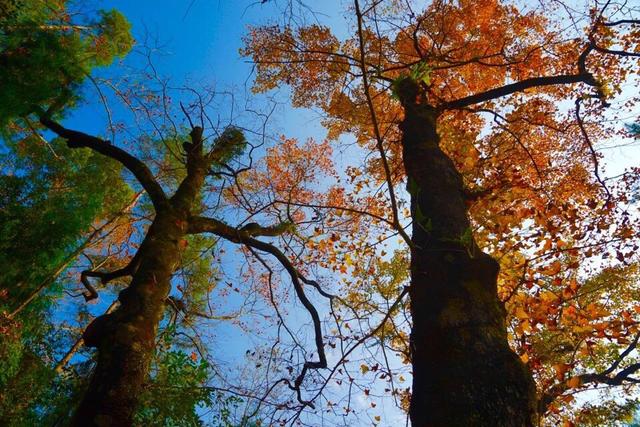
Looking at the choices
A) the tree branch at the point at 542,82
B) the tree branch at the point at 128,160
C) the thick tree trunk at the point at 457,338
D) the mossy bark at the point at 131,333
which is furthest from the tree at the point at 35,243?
the tree branch at the point at 542,82

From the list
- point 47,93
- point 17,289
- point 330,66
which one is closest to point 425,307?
point 330,66

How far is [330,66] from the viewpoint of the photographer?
656 centimetres

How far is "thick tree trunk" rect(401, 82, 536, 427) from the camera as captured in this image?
144 centimetres

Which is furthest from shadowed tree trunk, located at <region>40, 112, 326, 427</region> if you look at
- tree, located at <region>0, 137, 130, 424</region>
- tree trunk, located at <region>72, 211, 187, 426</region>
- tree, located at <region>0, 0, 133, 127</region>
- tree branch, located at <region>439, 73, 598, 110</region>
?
tree, located at <region>0, 137, 130, 424</region>

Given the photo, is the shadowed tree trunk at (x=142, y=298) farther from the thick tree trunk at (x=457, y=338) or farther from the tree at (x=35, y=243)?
the tree at (x=35, y=243)

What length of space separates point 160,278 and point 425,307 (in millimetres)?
2420

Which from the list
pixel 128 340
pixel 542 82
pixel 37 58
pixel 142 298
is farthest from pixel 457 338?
pixel 37 58

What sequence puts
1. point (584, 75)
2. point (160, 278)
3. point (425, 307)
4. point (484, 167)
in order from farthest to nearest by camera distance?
point (484, 167), point (584, 75), point (160, 278), point (425, 307)

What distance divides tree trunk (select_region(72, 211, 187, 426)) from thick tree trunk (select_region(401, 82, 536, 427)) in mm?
1812

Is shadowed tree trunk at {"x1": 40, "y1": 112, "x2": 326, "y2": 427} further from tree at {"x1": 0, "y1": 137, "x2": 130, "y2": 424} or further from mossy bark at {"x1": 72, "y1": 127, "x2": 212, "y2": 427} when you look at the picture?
tree at {"x1": 0, "y1": 137, "x2": 130, "y2": 424}

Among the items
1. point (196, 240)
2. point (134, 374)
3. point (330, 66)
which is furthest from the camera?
point (196, 240)

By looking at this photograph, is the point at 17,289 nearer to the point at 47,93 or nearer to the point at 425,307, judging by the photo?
the point at 47,93

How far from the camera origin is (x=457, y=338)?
5.45 ft

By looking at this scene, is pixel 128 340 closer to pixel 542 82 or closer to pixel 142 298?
pixel 142 298
